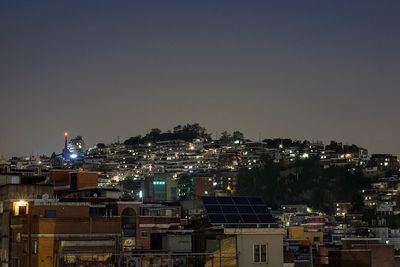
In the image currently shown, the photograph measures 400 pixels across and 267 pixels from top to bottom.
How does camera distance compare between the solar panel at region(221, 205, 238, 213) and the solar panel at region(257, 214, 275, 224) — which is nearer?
the solar panel at region(257, 214, 275, 224)

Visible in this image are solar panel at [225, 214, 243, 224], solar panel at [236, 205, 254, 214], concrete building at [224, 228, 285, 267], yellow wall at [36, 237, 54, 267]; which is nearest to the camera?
concrete building at [224, 228, 285, 267]

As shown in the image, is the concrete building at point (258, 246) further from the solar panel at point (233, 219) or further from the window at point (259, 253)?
the solar panel at point (233, 219)

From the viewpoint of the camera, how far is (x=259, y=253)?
37.0m

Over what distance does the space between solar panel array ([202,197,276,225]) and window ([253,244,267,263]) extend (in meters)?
1.12

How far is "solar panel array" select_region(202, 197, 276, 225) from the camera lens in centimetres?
3716

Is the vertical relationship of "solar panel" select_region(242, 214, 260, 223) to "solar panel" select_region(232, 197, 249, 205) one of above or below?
below

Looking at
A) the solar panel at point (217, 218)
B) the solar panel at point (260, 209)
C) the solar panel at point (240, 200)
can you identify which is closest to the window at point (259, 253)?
the solar panel at point (217, 218)

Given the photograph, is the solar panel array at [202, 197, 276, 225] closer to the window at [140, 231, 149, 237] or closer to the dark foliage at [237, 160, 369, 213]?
the window at [140, 231, 149, 237]

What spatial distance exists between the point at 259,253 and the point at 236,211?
240 cm

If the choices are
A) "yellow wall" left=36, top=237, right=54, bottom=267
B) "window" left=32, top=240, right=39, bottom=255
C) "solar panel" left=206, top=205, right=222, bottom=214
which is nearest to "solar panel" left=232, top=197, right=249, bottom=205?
"solar panel" left=206, top=205, right=222, bottom=214

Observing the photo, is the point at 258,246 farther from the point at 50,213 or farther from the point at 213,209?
the point at 50,213

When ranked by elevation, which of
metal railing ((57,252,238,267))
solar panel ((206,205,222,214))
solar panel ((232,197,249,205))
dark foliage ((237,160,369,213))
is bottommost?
metal railing ((57,252,238,267))

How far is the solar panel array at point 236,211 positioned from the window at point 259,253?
44.3 inches

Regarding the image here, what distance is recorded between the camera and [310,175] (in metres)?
193
